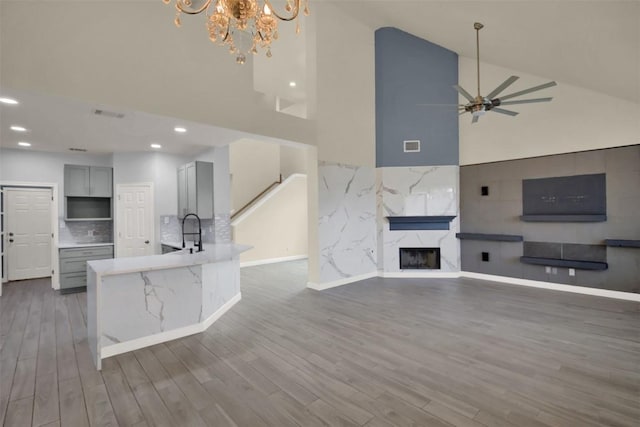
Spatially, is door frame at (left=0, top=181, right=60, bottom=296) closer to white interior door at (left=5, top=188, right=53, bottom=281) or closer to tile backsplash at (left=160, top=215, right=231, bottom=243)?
white interior door at (left=5, top=188, right=53, bottom=281)

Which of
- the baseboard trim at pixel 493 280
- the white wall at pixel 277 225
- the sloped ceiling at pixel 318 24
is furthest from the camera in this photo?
the white wall at pixel 277 225

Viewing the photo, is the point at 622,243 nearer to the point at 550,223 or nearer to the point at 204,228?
the point at 550,223

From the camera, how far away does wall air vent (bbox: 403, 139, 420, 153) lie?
21.4ft

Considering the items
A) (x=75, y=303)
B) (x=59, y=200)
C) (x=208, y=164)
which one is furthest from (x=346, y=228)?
(x=59, y=200)

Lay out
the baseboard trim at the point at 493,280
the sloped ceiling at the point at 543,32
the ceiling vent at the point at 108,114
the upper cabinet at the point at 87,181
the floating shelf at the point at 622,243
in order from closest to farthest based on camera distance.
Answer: the sloped ceiling at the point at 543,32 < the ceiling vent at the point at 108,114 < the floating shelf at the point at 622,243 < the baseboard trim at the point at 493,280 < the upper cabinet at the point at 87,181

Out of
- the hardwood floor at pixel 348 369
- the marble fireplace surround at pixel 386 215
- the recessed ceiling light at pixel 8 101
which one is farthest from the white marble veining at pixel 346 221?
the recessed ceiling light at pixel 8 101

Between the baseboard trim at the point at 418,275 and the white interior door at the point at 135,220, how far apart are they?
4951 mm

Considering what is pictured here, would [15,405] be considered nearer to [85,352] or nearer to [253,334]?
[85,352]

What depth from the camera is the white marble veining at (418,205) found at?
21.0 ft

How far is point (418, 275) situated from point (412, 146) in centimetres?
272

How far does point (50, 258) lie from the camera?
21.8 feet

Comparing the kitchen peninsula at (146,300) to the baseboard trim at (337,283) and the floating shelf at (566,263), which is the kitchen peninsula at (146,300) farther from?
the floating shelf at (566,263)

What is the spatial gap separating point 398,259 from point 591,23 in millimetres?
4600

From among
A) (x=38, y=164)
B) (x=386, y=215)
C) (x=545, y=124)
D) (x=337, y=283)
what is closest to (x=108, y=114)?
(x=38, y=164)
